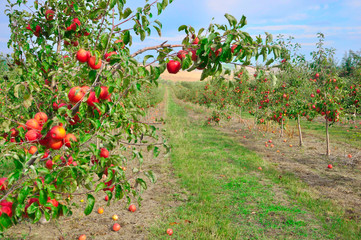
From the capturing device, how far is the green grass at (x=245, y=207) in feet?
13.2

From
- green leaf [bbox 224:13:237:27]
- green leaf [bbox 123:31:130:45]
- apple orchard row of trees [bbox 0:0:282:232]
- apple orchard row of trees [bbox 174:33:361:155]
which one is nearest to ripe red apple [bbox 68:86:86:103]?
apple orchard row of trees [bbox 0:0:282:232]

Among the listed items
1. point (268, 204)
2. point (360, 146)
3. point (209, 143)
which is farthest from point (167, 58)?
point (360, 146)

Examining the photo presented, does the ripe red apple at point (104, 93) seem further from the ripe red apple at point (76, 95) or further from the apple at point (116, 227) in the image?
the apple at point (116, 227)

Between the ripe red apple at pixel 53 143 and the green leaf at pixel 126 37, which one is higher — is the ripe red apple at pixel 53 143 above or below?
below

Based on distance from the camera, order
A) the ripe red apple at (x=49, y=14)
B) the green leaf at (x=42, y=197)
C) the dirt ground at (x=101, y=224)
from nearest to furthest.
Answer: the green leaf at (x=42, y=197)
the ripe red apple at (x=49, y=14)
the dirt ground at (x=101, y=224)

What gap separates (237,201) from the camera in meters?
5.10

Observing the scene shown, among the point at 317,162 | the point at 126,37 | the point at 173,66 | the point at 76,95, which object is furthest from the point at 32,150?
the point at 317,162

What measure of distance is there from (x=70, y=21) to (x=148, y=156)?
6026 mm

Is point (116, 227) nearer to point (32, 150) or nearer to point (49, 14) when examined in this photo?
point (32, 150)

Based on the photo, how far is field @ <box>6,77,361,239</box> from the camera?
3.98 metres

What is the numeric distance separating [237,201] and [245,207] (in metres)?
0.26

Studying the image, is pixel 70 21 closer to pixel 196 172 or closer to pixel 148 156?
pixel 196 172

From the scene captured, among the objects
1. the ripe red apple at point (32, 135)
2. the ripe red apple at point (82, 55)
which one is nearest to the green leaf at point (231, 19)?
the ripe red apple at point (82, 55)

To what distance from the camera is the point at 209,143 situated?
402 inches
